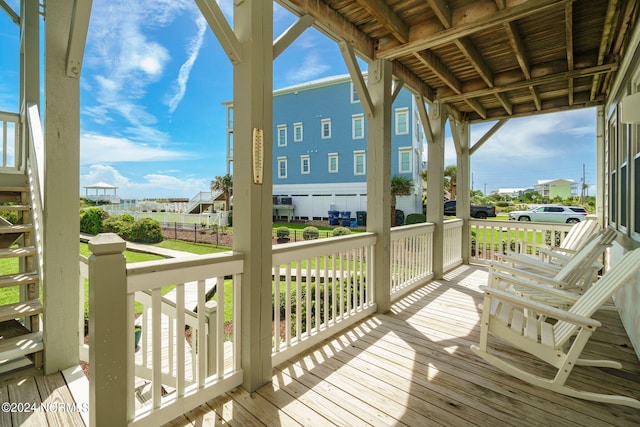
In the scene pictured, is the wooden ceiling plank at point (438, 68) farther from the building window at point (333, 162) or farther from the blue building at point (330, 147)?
the building window at point (333, 162)

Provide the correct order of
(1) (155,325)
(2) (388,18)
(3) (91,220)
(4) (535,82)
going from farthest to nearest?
1. (3) (91,220)
2. (4) (535,82)
3. (2) (388,18)
4. (1) (155,325)

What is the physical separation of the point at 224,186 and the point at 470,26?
1502 centimetres

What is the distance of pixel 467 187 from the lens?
6117 millimetres

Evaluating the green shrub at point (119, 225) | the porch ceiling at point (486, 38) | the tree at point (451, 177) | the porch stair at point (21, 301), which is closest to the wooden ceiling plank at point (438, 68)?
the porch ceiling at point (486, 38)

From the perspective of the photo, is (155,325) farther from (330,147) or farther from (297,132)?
(297,132)

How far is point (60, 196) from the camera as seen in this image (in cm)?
209

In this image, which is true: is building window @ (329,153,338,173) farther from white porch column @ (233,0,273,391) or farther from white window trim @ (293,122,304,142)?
white porch column @ (233,0,273,391)

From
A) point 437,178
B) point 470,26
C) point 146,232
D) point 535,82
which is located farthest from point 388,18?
point 146,232

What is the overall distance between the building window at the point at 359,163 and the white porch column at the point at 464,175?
9750 millimetres

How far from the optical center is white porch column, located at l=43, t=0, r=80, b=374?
6.60 ft

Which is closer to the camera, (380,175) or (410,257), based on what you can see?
(380,175)

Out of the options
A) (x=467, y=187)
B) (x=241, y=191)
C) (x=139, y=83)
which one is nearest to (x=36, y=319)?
(x=241, y=191)

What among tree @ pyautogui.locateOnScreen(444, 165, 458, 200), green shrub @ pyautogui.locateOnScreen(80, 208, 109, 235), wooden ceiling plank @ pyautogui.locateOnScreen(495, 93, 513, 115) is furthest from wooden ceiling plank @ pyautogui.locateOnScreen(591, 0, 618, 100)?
tree @ pyautogui.locateOnScreen(444, 165, 458, 200)

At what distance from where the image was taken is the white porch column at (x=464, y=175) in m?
5.96
